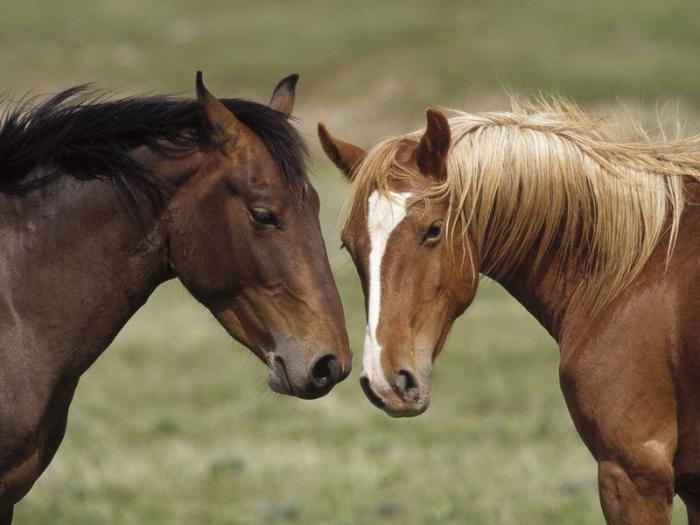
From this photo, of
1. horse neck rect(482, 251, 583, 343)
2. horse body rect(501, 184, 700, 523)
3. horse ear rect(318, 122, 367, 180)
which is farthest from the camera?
horse ear rect(318, 122, 367, 180)

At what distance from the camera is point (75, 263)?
4766mm

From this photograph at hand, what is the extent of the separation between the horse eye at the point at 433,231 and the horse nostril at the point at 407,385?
0.55 metres

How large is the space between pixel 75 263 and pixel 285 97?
1120 millimetres

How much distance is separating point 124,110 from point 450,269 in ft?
4.77

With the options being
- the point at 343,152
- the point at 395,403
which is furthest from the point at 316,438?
the point at 395,403

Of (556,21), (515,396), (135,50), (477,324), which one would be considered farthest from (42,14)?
(515,396)

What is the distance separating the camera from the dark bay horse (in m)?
4.66

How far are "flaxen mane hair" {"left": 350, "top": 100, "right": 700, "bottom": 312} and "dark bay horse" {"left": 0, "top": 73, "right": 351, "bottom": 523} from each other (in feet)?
1.71

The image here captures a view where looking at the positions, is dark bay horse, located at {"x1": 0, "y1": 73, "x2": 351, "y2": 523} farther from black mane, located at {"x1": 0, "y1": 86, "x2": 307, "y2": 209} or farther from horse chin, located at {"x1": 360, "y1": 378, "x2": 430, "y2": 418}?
horse chin, located at {"x1": 360, "y1": 378, "x2": 430, "y2": 418}

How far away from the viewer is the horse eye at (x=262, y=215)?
467cm

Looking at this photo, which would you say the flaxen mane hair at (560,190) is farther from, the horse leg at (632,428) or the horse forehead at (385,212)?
the horse leg at (632,428)

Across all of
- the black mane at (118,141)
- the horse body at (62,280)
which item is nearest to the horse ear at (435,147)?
the black mane at (118,141)

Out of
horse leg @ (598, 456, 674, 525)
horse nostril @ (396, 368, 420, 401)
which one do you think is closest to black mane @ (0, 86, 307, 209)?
horse nostril @ (396, 368, 420, 401)

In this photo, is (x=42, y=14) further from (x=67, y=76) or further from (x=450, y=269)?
(x=450, y=269)
